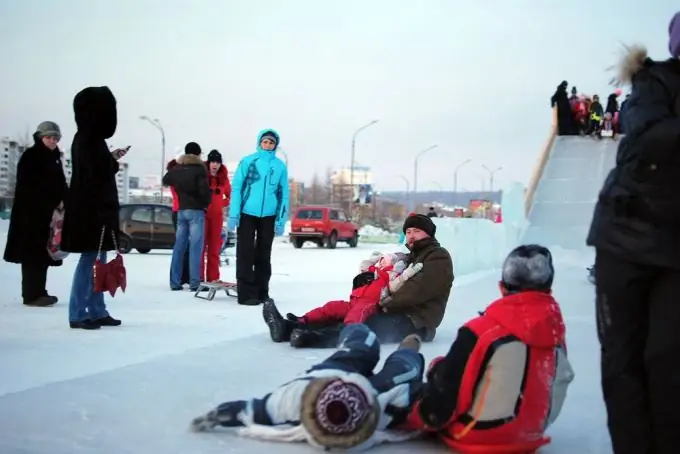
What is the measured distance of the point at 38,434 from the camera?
3.04 m

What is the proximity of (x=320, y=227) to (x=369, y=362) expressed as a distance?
80.9 feet

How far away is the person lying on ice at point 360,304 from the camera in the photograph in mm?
5379

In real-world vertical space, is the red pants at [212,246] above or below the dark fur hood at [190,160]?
below

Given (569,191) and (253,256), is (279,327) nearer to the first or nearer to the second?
(253,256)

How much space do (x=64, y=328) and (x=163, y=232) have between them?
14.0 meters

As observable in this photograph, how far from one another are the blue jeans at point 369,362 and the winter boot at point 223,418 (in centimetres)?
35

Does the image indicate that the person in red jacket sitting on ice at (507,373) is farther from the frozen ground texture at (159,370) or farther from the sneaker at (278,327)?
the sneaker at (278,327)

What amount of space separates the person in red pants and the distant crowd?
19028 mm

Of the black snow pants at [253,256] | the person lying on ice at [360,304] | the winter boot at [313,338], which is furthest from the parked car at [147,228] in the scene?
the winter boot at [313,338]

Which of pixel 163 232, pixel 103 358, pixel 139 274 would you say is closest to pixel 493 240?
pixel 139 274

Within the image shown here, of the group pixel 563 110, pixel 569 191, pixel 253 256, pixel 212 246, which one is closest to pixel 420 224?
pixel 253 256

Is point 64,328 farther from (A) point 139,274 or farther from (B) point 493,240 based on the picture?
(B) point 493,240

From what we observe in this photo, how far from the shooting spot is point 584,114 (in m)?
27.0

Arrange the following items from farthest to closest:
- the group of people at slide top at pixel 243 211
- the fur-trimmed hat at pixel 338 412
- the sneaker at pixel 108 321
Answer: the group of people at slide top at pixel 243 211, the sneaker at pixel 108 321, the fur-trimmed hat at pixel 338 412
